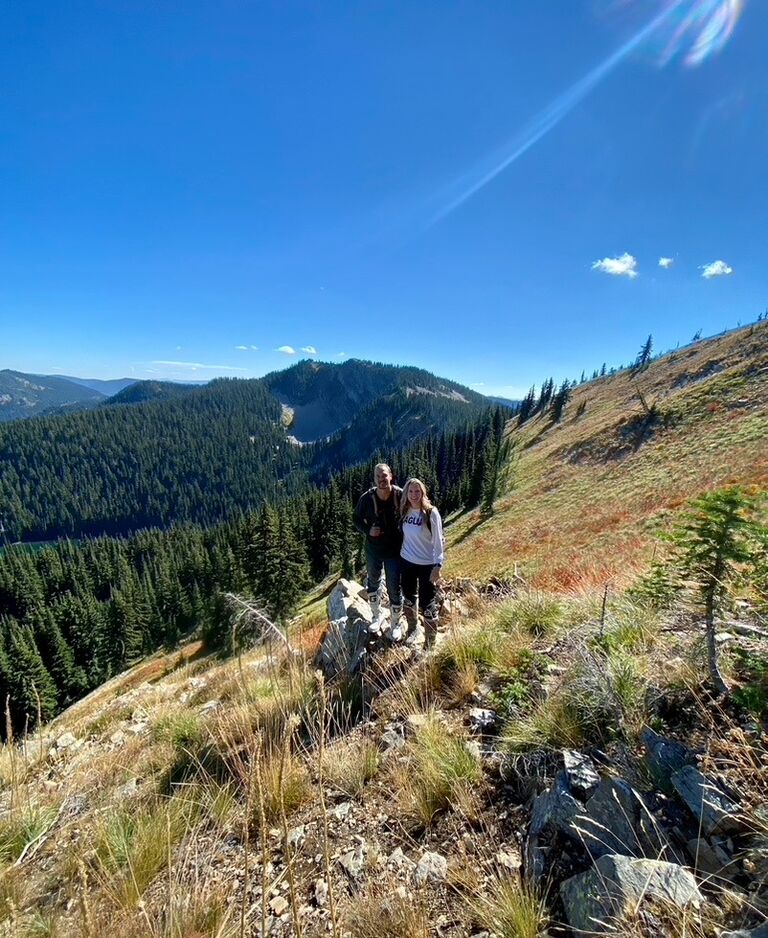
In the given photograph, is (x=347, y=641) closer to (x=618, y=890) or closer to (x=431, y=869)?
(x=431, y=869)

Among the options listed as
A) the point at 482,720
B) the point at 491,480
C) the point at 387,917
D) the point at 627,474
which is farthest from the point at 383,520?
the point at 491,480

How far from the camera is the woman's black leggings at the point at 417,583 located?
5676 millimetres

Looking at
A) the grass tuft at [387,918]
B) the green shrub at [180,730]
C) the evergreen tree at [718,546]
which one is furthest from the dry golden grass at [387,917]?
the green shrub at [180,730]

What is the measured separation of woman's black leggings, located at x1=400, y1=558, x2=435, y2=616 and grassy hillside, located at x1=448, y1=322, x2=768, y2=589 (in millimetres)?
2610

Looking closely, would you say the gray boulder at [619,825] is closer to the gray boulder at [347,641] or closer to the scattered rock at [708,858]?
the scattered rock at [708,858]

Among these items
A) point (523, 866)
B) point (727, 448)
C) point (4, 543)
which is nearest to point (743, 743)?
point (523, 866)

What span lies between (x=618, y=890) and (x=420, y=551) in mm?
3959

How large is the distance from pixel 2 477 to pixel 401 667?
25351 centimetres

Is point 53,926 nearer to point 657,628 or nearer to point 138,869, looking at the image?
point 138,869

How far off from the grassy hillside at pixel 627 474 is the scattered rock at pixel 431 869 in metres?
4.88

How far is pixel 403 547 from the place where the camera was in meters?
5.79

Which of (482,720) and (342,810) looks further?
(482,720)

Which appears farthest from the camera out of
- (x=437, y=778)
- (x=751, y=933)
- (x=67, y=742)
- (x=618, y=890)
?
(x=67, y=742)

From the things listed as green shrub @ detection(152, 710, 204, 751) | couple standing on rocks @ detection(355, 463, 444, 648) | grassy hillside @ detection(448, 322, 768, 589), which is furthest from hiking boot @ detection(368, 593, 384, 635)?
grassy hillside @ detection(448, 322, 768, 589)
